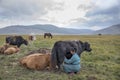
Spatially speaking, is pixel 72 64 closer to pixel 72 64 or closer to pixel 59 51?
pixel 72 64

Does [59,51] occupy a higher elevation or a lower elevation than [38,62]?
higher

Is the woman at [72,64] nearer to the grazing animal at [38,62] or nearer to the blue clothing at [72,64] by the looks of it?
the blue clothing at [72,64]

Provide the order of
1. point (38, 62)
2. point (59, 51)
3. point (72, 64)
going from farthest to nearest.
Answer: point (38, 62) → point (59, 51) → point (72, 64)

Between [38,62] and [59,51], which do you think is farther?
[38,62]

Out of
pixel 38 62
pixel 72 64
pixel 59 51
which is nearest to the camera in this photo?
pixel 72 64

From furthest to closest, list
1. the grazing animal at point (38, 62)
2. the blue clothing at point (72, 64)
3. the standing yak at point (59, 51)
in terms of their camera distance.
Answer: the grazing animal at point (38, 62) → the standing yak at point (59, 51) → the blue clothing at point (72, 64)

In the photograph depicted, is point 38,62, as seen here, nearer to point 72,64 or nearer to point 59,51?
point 59,51

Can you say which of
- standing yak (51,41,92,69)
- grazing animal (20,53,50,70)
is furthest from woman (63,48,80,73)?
grazing animal (20,53,50,70)

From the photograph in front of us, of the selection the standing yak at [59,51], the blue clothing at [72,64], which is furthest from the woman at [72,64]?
the standing yak at [59,51]

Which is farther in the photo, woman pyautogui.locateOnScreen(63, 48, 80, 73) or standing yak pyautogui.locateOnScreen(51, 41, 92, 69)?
standing yak pyautogui.locateOnScreen(51, 41, 92, 69)

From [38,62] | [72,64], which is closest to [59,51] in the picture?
[72,64]

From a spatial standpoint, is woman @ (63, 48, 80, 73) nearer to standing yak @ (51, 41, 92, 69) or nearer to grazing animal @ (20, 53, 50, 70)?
standing yak @ (51, 41, 92, 69)

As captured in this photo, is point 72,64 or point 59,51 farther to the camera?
point 59,51

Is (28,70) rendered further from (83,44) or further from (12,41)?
(12,41)
